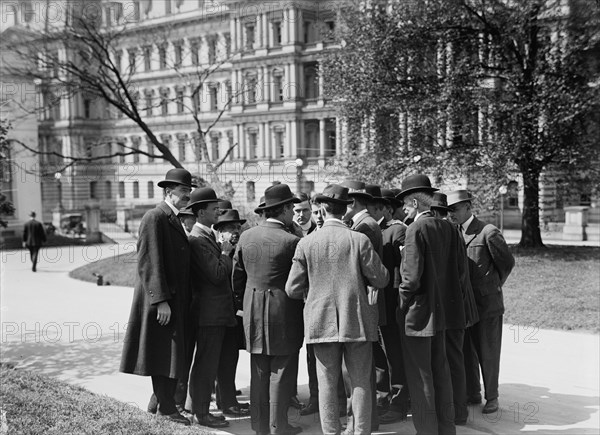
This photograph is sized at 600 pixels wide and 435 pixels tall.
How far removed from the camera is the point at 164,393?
7219 mm

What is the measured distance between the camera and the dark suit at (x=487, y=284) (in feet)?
25.5

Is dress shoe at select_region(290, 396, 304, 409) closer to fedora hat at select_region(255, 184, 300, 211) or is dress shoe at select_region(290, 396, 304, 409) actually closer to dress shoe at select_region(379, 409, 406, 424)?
dress shoe at select_region(379, 409, 406, 424)

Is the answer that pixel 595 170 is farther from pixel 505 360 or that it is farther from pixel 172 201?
pixel 172 201

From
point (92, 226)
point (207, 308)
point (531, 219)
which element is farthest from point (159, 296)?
point (92, 226)

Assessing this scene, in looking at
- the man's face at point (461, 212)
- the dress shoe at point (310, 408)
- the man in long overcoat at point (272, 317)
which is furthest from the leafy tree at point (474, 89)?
the man in long overcoat at point (272, 317)

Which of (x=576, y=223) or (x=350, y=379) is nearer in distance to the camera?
(x=350, y=379)

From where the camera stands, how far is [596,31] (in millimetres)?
20016

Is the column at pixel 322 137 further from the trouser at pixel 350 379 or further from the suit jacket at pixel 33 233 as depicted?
the trouser at pixel 350 379

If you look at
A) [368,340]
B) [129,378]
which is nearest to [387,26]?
[129,378]

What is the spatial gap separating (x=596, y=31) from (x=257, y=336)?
17.0m

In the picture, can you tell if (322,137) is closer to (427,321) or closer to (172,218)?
(172,218)

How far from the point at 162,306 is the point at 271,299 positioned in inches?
42.6

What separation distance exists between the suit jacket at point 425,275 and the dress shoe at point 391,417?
1180mm

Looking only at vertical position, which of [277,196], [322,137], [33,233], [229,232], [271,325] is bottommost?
[33,233]
